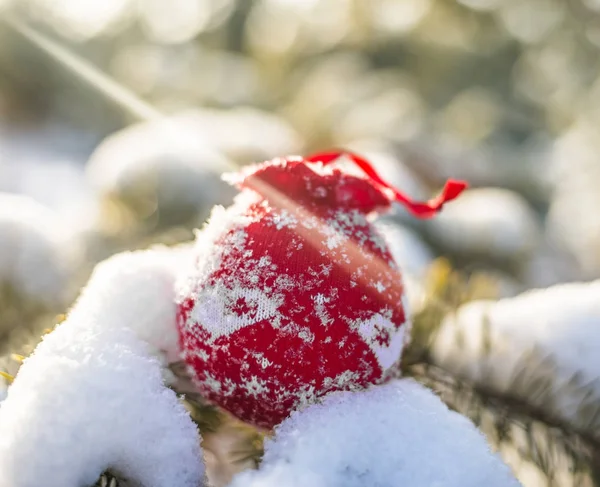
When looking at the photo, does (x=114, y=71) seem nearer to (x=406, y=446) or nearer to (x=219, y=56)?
(x=219, y=56)

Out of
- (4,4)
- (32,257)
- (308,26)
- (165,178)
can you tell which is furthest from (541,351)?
(4,4)

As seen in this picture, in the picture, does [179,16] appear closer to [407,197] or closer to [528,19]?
[528,19]

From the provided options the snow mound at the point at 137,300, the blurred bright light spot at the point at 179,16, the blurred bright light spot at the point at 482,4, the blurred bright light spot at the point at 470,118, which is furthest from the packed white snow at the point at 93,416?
the blurred bright light spot at the point at 179,16

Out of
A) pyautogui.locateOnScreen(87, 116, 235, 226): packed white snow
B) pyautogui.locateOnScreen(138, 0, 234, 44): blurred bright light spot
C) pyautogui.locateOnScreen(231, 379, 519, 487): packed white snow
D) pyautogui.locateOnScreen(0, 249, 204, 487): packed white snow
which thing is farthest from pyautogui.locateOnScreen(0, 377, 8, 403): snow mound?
pyautogui.locateOnScreen(138, 0, 234, 44): blurred bright light spot

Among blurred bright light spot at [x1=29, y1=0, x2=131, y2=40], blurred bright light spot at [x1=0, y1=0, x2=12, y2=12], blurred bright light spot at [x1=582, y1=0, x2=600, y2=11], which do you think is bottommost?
blurred bright light spot at [x1=29, y1=0, x2=131, y2=40]

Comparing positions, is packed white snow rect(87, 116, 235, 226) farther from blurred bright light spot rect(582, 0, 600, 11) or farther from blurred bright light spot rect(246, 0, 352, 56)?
blurred bright light spot rect(582, 0, 600, 11)

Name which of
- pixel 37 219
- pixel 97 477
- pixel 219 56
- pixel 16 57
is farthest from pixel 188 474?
pixel 219 56
